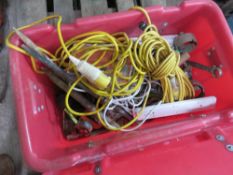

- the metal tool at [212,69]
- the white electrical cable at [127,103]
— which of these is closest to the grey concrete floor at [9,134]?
the white electrical cable at [127,103]

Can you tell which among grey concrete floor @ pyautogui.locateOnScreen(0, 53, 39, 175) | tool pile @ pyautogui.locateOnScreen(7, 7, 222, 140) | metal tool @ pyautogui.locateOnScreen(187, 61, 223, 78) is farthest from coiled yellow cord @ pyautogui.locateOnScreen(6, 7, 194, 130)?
grey concrete floor @ pyautogui.locateOnScreen(0, 53, 39, 175)

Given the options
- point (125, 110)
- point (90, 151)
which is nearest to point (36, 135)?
point (90, 151)

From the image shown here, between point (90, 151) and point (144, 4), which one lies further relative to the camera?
point (144, 4)

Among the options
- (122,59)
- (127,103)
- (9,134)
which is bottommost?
(9,134)

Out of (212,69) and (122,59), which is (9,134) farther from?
(212,69)

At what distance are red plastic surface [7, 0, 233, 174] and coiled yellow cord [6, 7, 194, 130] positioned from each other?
37mm

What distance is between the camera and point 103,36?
79cm

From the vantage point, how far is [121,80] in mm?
808

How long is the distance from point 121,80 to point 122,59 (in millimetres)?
67

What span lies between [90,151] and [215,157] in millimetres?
299

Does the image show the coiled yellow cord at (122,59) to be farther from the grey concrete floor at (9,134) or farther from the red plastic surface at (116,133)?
the grey concrete floor at (9,134)

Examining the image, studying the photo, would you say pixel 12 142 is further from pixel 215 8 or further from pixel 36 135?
pixel 215 8

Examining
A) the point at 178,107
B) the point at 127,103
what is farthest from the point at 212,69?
the point at 127,103

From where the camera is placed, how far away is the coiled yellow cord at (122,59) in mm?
765
